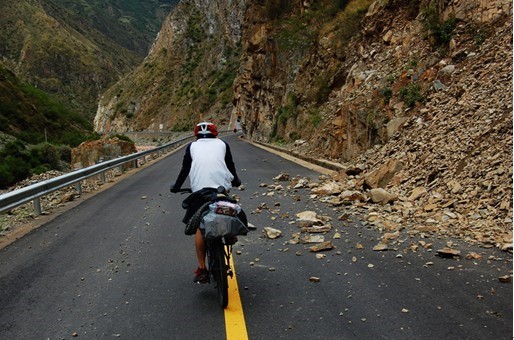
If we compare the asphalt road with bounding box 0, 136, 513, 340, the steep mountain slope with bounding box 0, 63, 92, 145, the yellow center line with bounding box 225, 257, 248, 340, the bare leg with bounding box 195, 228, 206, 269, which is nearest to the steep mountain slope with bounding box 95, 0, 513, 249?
the asphalt road with bounding box 0, 136, 513, 340

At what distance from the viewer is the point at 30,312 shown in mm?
4500

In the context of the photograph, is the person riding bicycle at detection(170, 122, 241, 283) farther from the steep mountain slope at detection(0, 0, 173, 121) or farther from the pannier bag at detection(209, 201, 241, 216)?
the steep mountain slope at detection(0, 0, 173, 121)

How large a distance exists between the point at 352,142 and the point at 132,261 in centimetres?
1194

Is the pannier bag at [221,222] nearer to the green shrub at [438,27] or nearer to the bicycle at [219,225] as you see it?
the bicycle at [219,225]

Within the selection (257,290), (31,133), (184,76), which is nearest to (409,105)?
(257,290)

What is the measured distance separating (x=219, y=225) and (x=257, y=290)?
1.06 metres

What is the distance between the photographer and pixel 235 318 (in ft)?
13.8

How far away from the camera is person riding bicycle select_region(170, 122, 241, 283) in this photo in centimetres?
482

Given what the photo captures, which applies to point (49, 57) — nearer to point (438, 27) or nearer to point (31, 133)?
point (31, 133)

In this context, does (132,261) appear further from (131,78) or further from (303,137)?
(131,78)

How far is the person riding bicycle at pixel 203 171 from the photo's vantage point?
15.8 ft

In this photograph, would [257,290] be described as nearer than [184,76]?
Yes

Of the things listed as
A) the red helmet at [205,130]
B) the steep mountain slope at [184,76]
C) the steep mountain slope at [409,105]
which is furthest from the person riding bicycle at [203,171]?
the steep mountain slope at [184,76]

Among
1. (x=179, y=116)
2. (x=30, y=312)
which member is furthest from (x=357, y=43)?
(x=179, y=116)
